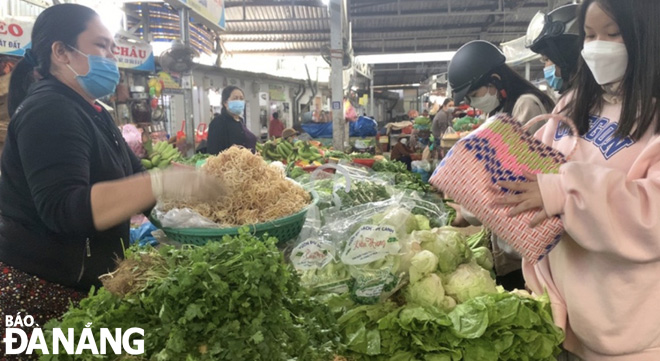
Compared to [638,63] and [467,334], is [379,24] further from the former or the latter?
[467,334]

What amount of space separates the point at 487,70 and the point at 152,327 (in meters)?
2.49

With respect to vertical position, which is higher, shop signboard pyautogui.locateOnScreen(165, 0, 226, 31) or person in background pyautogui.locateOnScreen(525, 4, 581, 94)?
shop signboard pyautogui.locateOnScreen(165, 0, 226, 31)

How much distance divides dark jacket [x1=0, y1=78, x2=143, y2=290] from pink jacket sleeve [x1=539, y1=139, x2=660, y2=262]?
58.7 inches

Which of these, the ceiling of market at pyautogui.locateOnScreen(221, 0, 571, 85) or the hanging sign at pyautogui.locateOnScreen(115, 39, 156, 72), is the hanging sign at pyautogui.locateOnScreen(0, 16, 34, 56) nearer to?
the hanging sign at pyautogui.locateOnScreen(115, 39, 156, 72)

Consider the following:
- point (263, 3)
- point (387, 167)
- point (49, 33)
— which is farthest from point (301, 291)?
point (263, 3)

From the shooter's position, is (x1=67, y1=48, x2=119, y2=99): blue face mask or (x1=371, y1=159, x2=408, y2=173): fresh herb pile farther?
(x1=371, y1=159, x2=408, y2=173): fresh herb pile

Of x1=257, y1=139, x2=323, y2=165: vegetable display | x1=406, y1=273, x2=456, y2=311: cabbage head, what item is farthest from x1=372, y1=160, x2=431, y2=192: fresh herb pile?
x1=406, y1=273, x2=456, y2=311: cabbage head

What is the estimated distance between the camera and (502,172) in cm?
145

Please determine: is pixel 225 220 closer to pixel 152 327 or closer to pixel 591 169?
pixel 152 327

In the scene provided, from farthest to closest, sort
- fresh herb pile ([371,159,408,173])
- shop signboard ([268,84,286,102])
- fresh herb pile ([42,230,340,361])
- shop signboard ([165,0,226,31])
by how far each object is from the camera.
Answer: shop signboard ([268,84,286,102])
fresh herb pile ([371,159,408,173])
shop signboard ([165,0,226,31])
fresh herb pile ([42,230,340,361])

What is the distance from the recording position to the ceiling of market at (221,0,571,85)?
1107cm

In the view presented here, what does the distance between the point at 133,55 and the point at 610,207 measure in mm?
5962

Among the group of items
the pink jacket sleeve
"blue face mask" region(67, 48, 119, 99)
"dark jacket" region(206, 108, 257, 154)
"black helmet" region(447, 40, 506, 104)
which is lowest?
the pink jacket sleeve

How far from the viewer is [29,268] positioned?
1.81 m
